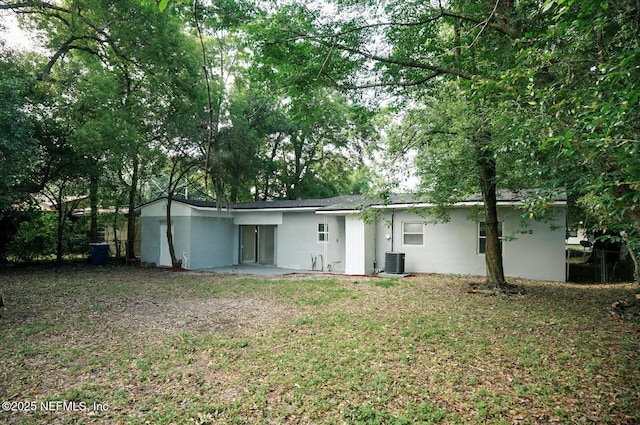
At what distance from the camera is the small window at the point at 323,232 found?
13970 mm

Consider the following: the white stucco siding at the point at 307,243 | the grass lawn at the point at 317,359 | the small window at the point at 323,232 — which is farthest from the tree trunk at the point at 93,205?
the small window at the point at 323,232

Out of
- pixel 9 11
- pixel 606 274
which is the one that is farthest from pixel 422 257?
pixel 9 11

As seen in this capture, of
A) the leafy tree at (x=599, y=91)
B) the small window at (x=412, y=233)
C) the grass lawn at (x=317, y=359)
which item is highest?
the leafy tree at (x=599, y=91)

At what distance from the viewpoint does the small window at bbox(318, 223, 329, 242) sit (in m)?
14.0

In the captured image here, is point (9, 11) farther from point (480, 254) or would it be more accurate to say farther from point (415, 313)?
point (480, 254)

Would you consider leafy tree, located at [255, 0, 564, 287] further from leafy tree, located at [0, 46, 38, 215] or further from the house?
leafy tree, located at [0, 46, 38, 215]

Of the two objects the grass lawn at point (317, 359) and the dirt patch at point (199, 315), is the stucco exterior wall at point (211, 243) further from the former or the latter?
→ the dirt patch at point (199, 315)

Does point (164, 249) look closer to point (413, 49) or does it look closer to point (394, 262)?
point (394, 262)

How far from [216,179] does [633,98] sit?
12799mm

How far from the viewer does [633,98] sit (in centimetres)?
225

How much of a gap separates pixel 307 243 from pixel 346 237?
2.19 meters

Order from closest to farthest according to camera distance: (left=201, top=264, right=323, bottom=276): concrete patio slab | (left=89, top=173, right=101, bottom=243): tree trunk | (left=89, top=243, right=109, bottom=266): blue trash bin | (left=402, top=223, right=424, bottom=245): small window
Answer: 1. (left=402, top=223, right=424, bottom=245): small window
2. (left=201, top=264, right=323, bottom=276): concrete patio slab
3. (left=89, top=173, right=101, bottom=243): tree trunk
4. (left=89, top=243, right=109, bottom=266): blue trash bin

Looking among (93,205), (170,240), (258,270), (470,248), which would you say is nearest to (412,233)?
(470,248)

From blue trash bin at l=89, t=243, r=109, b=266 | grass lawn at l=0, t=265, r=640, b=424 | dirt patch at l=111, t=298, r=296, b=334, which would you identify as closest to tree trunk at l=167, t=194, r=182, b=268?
blue trash bin at l=89, t=243, r=109, b=266
